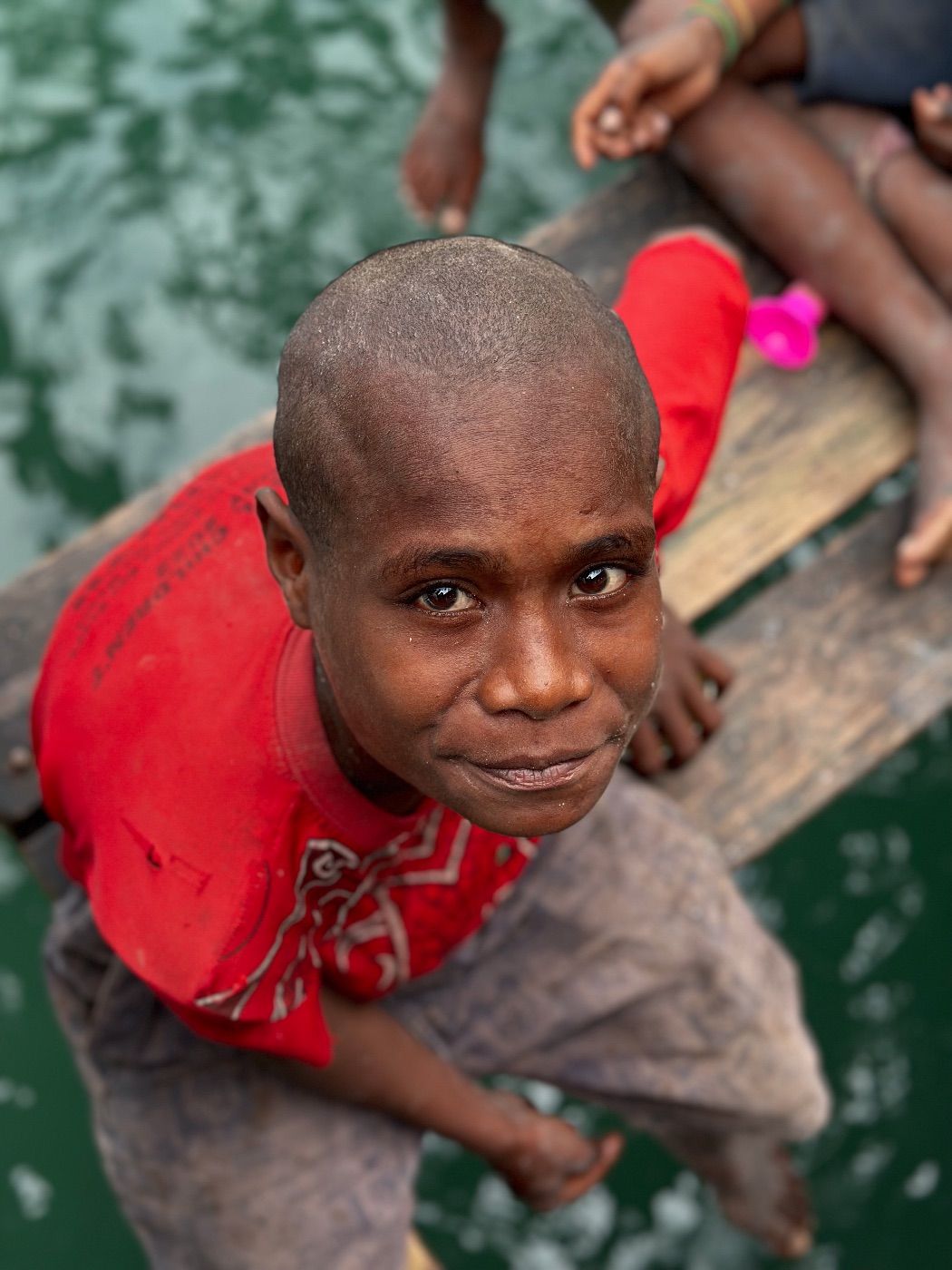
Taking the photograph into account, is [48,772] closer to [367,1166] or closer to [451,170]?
[367,1166]

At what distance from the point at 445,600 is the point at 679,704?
118 centimetres

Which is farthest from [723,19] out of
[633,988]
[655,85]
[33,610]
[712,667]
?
[633,988]

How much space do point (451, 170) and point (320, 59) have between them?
994mm

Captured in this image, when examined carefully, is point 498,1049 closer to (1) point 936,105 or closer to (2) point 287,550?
(2) point 287,550

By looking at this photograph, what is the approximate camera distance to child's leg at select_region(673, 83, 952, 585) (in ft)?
8.19

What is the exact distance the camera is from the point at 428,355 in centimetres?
103

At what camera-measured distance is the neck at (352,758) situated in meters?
1.41

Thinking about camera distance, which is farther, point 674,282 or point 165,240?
point 165,240

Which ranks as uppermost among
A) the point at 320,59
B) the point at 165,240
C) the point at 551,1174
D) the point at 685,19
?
the point at 685,19

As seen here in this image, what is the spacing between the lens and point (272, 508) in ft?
3.95

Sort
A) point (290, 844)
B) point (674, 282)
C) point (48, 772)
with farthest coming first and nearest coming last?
point (674, 282) < point (48, 772) < point (290, 844)

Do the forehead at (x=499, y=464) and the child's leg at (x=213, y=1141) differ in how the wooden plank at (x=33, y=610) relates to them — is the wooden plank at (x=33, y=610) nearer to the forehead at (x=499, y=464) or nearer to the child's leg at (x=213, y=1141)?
the child's leg at (x=213, y=1141)

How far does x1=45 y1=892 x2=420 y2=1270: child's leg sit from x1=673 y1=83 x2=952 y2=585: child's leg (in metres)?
1.38

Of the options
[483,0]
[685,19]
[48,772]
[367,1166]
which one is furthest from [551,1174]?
[483,0]
